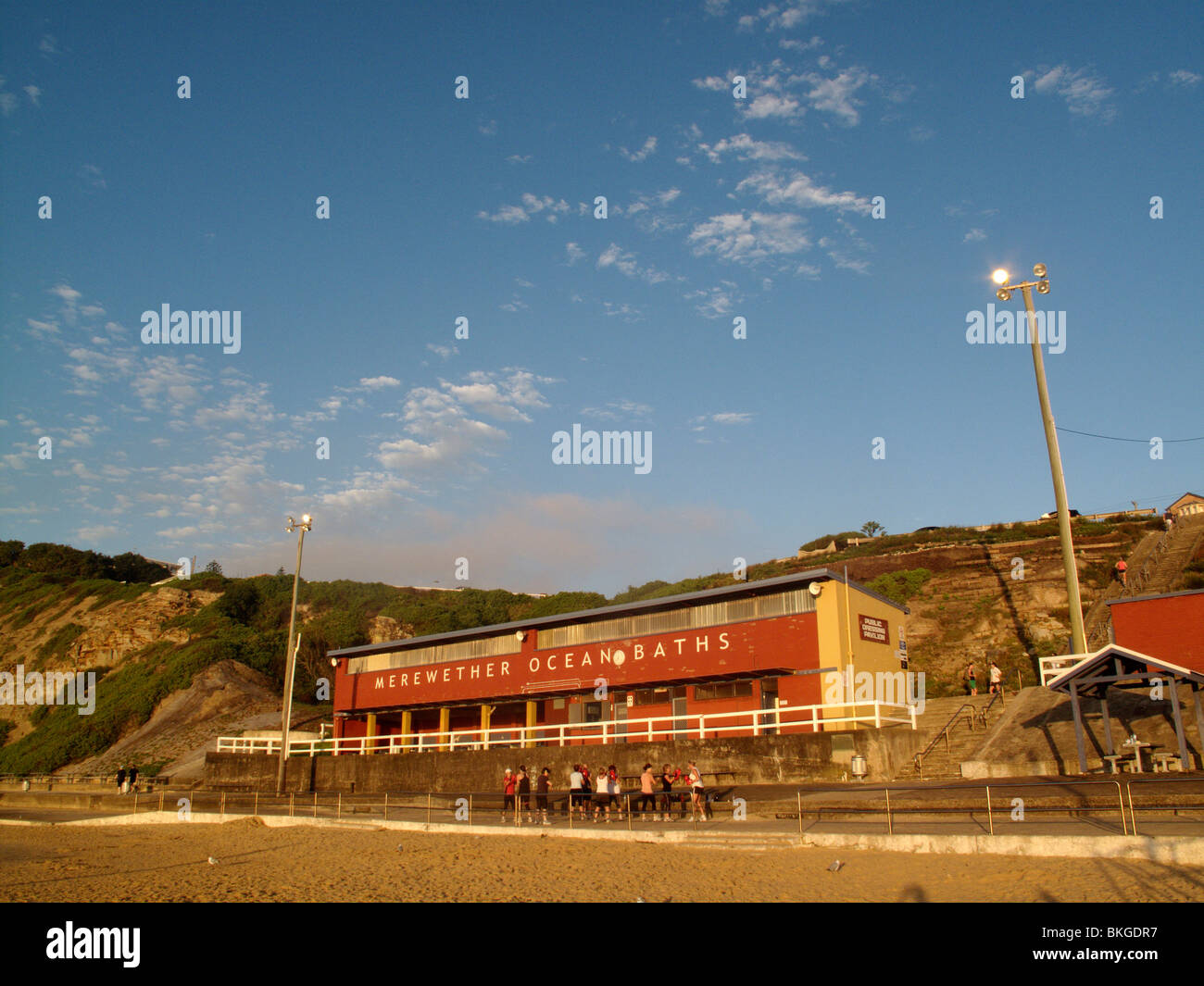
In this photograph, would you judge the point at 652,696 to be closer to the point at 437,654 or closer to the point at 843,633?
the point at 843,633

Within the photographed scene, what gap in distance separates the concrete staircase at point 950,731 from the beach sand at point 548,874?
35.2 ft

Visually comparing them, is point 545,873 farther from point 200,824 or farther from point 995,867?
point 200,824

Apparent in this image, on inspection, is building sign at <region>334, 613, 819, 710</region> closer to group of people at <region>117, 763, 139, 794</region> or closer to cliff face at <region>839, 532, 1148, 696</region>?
group of people at <region>117, 763, 139, 794</region>

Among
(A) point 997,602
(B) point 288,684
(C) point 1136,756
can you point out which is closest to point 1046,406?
(C) point 1136,756

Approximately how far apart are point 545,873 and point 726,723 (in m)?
15.9

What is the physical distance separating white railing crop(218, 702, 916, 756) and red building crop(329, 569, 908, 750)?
12 centimetres

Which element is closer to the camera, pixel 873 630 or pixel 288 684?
pixel 873 630

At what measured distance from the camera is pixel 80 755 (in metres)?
53.6

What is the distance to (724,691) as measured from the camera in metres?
29.7

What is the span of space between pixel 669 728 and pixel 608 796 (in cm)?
1006

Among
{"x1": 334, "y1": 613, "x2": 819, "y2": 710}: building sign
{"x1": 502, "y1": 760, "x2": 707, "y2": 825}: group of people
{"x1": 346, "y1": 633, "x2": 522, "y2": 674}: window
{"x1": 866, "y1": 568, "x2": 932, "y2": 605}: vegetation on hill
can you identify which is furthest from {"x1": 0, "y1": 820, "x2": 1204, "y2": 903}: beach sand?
{"x1": 866, "y1": 568, "x2": 932, "y2": 605}: vegetation on hill

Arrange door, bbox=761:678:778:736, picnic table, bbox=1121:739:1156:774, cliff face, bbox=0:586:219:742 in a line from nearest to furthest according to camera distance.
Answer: picnic table, bbox=1121:739:1156:774
door, bbox=761:678:778:736
cliff face, bbox=0:586:219:742

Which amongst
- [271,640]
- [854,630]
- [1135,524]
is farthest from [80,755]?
[1135,524]

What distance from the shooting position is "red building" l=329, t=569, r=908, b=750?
27562 millimetres
